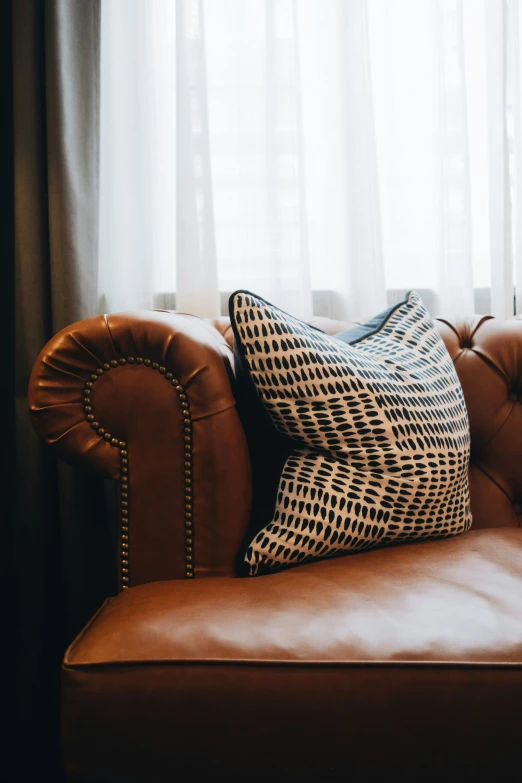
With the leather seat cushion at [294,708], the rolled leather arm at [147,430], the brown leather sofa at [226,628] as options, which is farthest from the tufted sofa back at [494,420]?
the leather seat cushion at [294,708]

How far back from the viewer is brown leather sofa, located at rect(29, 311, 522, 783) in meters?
0.53

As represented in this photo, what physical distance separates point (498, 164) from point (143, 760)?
148cm

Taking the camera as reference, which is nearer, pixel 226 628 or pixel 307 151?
pixel 226 628

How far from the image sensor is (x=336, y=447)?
0.81 m

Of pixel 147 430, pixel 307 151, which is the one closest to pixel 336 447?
pixel 147 430

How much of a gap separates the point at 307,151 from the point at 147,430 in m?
1.00

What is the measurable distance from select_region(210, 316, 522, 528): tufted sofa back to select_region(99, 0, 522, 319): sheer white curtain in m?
0.33

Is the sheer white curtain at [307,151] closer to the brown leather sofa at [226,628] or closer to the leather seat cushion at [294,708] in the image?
the brown leather sofa at [226,628]

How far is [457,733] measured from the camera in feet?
1.75

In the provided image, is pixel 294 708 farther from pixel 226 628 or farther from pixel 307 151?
pixel 307 151

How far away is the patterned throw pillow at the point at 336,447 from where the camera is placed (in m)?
0.77

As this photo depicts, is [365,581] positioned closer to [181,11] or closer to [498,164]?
[498,164]

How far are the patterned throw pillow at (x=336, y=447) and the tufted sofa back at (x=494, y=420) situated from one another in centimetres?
29

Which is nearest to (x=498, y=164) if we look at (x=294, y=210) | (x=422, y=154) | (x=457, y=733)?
(x=422, y=154)
